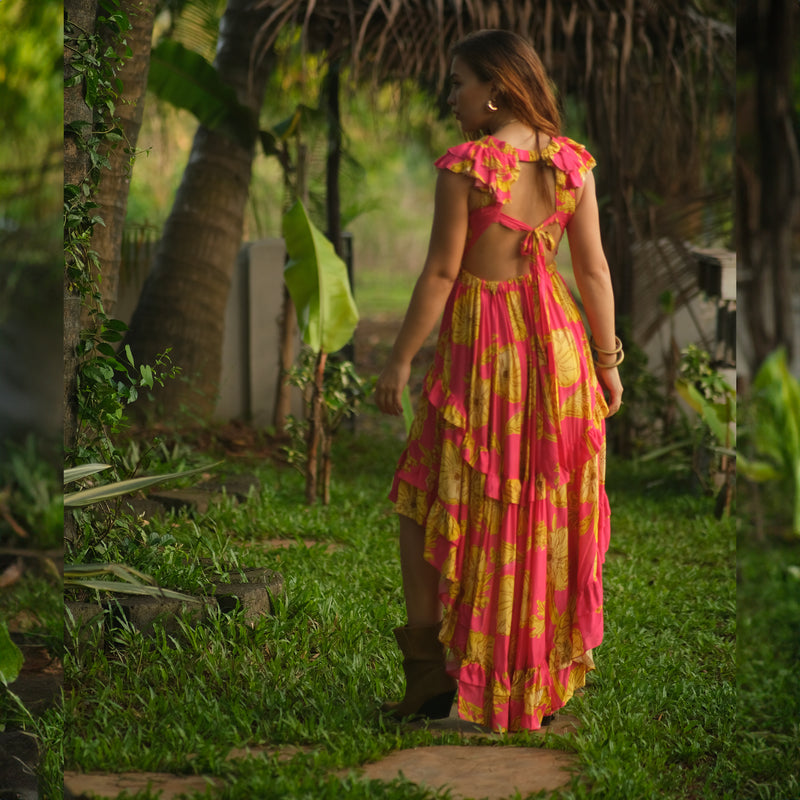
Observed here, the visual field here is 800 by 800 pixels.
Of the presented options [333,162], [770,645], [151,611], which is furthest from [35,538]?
[333,162]

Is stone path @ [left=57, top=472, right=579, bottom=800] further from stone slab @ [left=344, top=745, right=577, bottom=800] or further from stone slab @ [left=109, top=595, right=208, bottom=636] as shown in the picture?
stone slab @ [left=109, top=595, right=208, bottom=636]

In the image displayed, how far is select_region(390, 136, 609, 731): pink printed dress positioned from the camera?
2213 millimetres

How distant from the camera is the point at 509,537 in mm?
2209

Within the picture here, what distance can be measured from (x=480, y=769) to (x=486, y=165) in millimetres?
1321

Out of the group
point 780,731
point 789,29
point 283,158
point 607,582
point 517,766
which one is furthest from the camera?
→ point 283,158

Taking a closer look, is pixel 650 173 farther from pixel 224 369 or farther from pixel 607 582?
pixel 607 582

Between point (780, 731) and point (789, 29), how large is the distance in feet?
4.45

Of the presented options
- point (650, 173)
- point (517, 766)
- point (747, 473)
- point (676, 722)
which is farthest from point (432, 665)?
point (650, 173)

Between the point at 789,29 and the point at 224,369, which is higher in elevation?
the point at 789,29

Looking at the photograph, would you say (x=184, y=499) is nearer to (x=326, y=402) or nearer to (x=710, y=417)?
(x=326, y=402)

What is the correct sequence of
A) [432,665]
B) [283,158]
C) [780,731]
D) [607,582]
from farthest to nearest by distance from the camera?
[283,158], [607,582], [432,665], [780,731]

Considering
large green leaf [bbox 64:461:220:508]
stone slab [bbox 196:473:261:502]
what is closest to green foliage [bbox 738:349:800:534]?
large green leaf [bbox 64:461:220:508]

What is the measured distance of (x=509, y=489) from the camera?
2203 millimetres

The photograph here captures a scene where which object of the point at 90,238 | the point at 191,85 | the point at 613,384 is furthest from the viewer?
the point at 191,85
